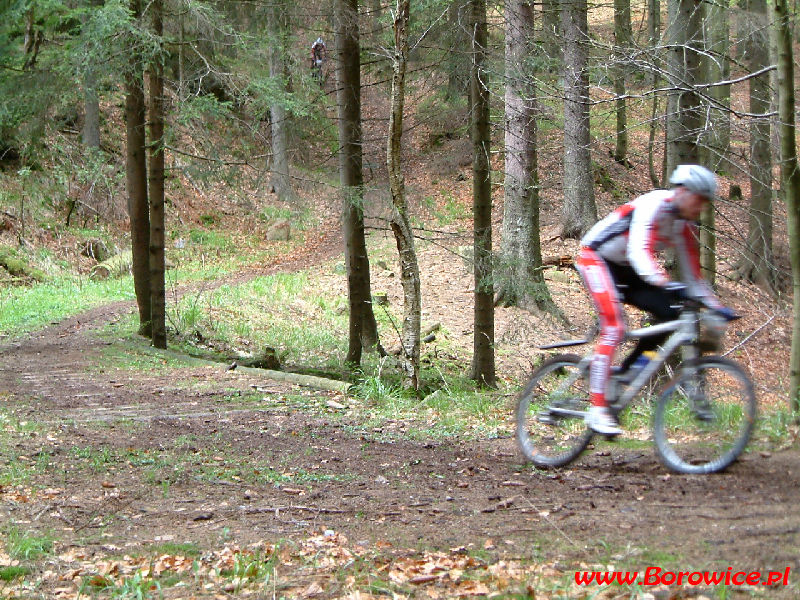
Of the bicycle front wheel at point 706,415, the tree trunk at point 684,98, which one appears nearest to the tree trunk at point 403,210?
the tree trunk at point 684,98

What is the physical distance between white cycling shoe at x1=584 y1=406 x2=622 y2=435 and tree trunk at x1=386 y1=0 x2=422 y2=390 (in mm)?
5311

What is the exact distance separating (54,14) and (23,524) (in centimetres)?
1723

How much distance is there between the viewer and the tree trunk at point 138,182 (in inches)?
561

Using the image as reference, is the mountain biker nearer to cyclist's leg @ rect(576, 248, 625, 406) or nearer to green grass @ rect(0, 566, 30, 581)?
cyclist's leg @ rect(576, 248, 625, 406)

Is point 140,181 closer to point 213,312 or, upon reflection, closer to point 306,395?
point 213,312

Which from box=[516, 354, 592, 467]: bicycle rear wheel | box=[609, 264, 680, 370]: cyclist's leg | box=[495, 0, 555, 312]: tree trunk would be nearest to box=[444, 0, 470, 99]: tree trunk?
box=[495, 0, 555, 312]: tree trunk

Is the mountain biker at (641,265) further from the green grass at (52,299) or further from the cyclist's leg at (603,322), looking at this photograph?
the green grass at (52,299)

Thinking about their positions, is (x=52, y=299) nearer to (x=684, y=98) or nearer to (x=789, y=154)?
(x=684, y=98)

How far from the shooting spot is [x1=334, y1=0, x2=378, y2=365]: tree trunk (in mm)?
12203

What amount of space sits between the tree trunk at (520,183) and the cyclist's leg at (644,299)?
181 inches

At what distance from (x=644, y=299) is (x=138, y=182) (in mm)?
11736

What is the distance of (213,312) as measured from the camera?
59.9ft

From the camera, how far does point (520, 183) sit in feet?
50.1
